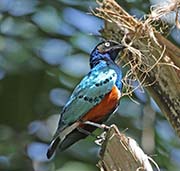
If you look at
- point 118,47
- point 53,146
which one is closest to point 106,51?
point 118,47

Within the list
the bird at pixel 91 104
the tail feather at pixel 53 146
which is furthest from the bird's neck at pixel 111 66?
the tail feather at pixel 53 146

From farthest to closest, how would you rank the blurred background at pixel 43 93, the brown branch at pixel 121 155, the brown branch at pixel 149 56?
the blurred background at pixel 43 93
the brown branch at pixel 149 56
the brown branch at pixel 121 155

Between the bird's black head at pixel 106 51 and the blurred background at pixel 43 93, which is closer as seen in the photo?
the bird's black head at pixel 106 51

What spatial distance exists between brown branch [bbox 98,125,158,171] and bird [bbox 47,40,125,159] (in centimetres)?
15

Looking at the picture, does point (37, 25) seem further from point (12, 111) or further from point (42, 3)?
point (12, 111)

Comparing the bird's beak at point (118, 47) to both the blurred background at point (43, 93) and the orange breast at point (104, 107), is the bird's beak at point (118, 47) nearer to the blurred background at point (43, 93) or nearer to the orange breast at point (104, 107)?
the orange breast at point (104, 107)

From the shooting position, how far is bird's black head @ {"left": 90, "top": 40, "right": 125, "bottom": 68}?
3.24ft

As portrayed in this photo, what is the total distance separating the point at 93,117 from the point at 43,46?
2.42 ft

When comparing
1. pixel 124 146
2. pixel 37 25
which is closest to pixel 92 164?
pixel 37 25

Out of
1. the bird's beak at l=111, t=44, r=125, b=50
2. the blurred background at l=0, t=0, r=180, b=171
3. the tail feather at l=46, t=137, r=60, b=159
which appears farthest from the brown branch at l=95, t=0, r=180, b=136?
the blurred background at l=0, t=0, r=180, b=171

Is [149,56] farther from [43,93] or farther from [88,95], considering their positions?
[43,93]

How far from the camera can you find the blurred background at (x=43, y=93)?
5.34 feet

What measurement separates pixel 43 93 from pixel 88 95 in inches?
28.4

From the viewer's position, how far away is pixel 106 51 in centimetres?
100
